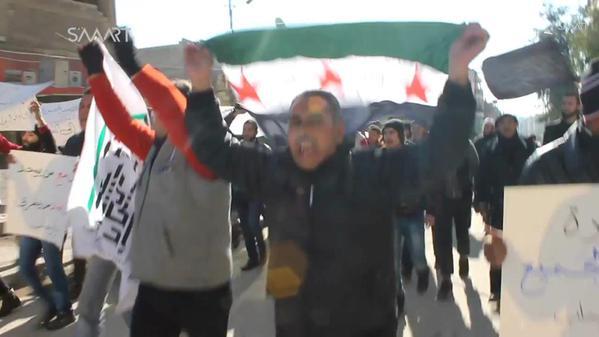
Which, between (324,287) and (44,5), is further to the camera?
(44,5)

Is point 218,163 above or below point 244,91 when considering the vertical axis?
below

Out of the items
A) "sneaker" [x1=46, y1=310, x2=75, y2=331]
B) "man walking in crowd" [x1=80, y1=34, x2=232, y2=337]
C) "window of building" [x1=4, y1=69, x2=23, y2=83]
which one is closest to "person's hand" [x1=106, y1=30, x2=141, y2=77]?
"man walking in crowd" [x1=80, y1=34, x2=232, y2=337]

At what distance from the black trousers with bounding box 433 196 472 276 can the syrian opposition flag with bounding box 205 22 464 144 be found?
399cm

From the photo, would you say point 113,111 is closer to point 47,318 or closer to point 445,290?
point 47,318

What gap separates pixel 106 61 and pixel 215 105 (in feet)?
3.05

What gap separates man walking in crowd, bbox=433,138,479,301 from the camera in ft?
21.3

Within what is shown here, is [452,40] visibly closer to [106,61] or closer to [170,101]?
[170,101]

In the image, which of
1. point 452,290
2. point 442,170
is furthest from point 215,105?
point 452,290

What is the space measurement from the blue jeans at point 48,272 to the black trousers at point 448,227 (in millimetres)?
3232

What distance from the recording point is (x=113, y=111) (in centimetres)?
326

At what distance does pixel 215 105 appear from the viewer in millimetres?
2607

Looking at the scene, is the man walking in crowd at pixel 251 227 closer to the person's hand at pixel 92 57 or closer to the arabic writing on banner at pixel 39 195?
the arabic writing on banner at pixel 39 195

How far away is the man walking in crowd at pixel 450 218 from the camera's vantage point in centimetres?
650

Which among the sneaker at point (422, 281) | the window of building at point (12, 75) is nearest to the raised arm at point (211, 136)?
the sneaker at point (422, 281)
